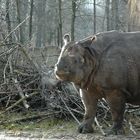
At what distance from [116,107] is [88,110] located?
638 mm

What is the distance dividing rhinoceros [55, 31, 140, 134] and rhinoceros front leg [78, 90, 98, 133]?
9 cm

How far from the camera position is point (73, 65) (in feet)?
22.2

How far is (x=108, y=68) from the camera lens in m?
6.92

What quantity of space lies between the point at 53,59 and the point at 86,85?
437 centimetres

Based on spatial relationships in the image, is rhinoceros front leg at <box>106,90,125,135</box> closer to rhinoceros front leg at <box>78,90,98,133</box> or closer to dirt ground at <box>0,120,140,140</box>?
dirt ground at <box>0,120,140,140</box>

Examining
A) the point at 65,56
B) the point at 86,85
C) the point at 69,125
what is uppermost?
the point at 65,56

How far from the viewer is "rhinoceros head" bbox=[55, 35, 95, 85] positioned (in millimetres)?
6699

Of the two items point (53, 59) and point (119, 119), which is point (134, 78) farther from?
point (53, 59)

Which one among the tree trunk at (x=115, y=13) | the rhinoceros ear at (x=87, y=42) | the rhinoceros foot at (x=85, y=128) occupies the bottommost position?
the rhinoceros foot at (x=85, y=128)

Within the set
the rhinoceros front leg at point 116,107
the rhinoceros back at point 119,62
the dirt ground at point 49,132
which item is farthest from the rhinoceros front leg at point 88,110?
the rhinoceros back at point 119,62

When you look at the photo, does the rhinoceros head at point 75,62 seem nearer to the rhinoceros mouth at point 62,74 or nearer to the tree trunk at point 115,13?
the rhinoceros mouth at point 62,74

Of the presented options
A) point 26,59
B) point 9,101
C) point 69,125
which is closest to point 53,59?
point 26,59

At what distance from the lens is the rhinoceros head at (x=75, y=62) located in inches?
264

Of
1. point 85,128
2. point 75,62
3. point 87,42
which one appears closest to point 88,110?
point 85,128
